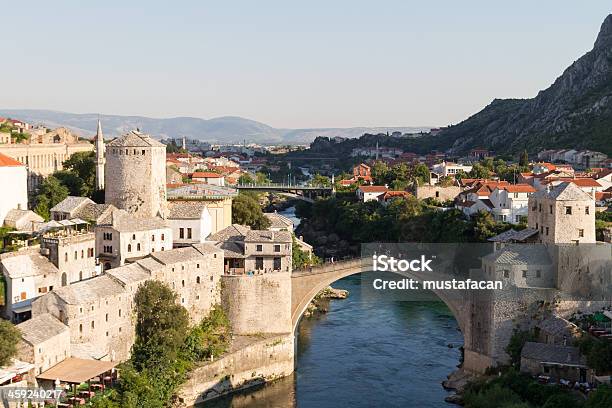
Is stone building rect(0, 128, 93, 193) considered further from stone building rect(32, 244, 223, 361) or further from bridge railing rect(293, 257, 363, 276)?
bridge railing rect(293, 257, 363, 276)

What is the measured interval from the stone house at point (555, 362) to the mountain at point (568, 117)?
1992 inches

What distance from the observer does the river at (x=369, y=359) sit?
2911 centimetres

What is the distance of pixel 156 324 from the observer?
92.3ft

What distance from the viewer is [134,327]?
28047mm

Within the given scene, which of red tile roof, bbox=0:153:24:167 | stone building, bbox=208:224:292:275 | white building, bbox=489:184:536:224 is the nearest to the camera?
stone building, bbox=208:224:292:275

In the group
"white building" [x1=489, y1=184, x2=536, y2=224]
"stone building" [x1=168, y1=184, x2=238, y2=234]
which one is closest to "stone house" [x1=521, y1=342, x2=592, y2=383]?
"stone building" [x1=168, y1=184, x2=238, y2=234]

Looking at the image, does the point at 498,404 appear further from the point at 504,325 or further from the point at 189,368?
the point at 189,368

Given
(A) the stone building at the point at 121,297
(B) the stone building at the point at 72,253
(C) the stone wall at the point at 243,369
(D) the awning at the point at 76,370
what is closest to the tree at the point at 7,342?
(D) the awning at the point at 76,370

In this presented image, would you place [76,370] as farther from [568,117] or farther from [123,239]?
[568,117]

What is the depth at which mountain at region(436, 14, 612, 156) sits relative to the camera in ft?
268

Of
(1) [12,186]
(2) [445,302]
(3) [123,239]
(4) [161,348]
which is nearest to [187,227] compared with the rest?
(3) [123,239]

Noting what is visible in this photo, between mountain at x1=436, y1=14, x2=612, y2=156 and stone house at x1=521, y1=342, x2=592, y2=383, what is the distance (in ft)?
166

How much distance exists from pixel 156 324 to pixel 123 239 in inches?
177

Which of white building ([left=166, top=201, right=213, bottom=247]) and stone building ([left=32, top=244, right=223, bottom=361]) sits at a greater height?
white building ([left=166, top=201, right=213, bottom=247])
